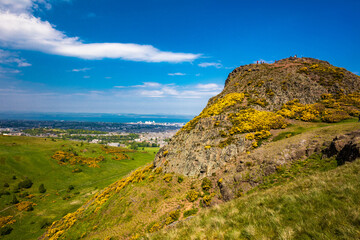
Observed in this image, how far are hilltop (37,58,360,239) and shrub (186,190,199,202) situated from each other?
206mm

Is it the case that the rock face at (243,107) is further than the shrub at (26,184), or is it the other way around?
the shrub at (26,184)

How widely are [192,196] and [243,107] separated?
26.1 metres

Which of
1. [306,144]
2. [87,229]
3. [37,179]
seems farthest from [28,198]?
[306,144]

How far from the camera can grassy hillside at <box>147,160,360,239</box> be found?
6.46 metres

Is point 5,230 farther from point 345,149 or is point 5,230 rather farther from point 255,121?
point 345,149

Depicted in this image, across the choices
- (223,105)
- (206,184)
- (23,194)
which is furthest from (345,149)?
(23,194)

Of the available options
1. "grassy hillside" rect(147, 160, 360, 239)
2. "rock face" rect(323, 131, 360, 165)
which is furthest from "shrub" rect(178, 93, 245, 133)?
"grassy hillside" rect(147, 160, 360, 239)

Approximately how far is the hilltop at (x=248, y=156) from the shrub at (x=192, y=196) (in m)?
0.21

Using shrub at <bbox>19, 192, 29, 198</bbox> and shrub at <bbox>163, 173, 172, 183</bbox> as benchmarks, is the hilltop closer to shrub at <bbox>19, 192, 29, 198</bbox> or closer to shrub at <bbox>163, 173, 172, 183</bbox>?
shrub at <bbox>163, 173, 172, 183</bbox>

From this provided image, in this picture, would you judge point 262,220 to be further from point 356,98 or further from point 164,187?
point 356,98

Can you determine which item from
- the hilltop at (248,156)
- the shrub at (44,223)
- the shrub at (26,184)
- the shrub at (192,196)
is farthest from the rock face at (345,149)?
the shrub at (26,184)

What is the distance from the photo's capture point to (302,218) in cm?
795

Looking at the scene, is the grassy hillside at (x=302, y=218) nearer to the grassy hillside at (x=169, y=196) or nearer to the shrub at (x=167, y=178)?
the grassy hillside at (x=169, y=196)

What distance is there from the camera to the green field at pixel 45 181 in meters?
55.6
